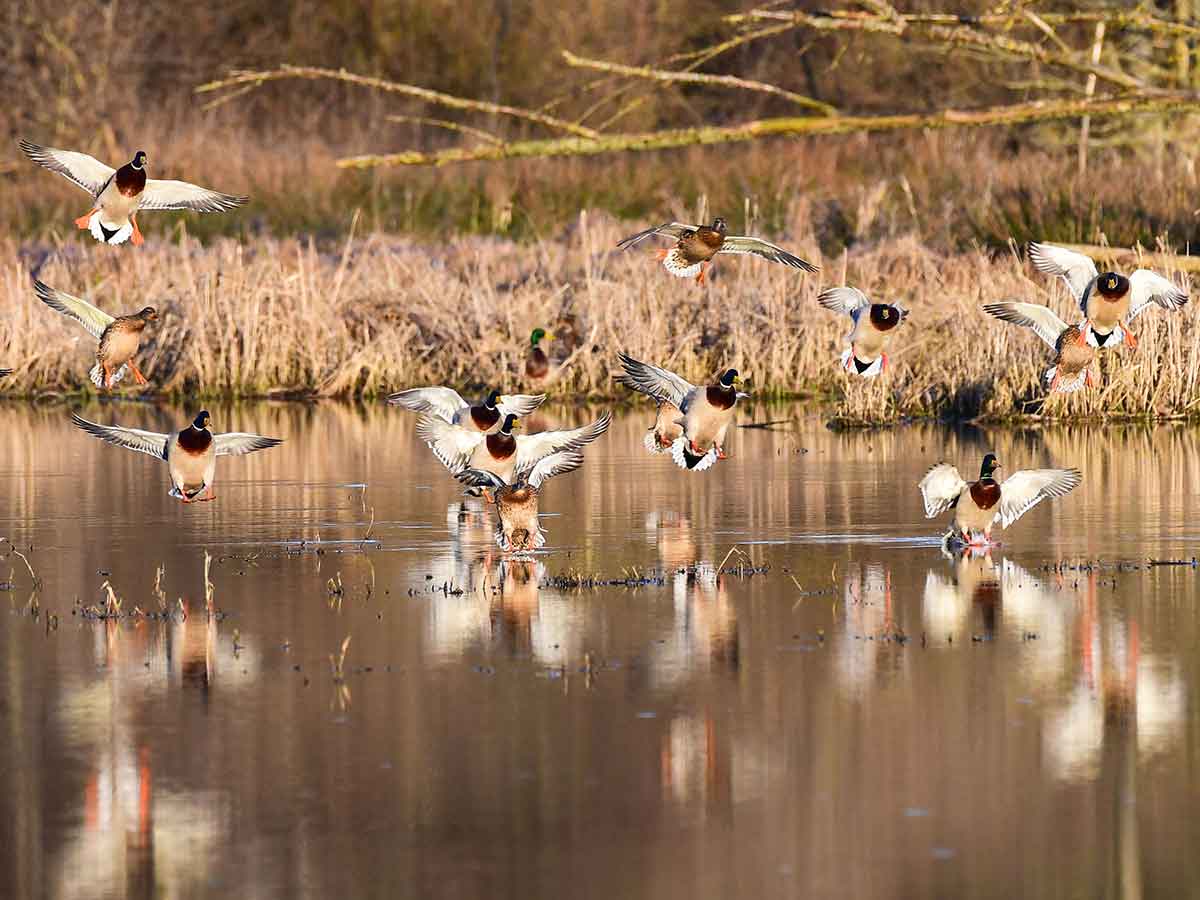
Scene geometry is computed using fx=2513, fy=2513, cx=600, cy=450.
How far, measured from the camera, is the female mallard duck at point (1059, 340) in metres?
12.0

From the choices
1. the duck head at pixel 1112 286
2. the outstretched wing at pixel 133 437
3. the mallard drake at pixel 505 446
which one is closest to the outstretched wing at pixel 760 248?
the mallard drake at pixel 505 446

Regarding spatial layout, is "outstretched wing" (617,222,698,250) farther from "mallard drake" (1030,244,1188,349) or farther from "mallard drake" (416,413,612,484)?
"mallard drake" (1030,244,1188,349)

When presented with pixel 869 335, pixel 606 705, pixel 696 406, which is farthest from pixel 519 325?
pixel 606 705

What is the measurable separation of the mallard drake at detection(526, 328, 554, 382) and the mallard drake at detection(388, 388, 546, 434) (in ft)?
20.0

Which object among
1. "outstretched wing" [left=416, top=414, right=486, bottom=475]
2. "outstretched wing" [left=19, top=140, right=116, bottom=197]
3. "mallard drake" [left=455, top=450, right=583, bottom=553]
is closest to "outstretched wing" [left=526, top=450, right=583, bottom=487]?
"mallard drake" [left=455, top=450, right=583, bottom=553]

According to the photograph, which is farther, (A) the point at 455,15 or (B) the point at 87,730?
(A) the point at 455,15

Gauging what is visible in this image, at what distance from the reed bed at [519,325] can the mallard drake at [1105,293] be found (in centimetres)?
596

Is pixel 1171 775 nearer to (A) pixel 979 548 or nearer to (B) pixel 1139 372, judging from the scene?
(A) pixel 979 548

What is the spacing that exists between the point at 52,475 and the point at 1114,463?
6340 mm

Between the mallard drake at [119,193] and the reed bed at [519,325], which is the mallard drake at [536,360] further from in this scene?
the mallard drake at [119,193]

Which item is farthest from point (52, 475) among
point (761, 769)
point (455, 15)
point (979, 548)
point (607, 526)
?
point (455, 15)

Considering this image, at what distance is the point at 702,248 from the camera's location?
12.1 m

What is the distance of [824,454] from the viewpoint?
15.9m

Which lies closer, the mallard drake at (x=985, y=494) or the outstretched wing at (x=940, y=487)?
the mallard drake at (x=985, y=494)
